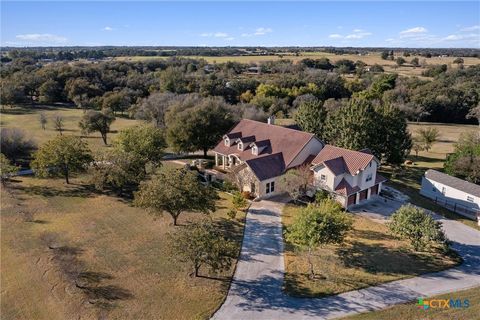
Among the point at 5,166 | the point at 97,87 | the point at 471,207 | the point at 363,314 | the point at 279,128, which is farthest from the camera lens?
the point at 97,87

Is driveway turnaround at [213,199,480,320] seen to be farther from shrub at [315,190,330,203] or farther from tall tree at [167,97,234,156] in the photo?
tall tree at [167,97,234,156]

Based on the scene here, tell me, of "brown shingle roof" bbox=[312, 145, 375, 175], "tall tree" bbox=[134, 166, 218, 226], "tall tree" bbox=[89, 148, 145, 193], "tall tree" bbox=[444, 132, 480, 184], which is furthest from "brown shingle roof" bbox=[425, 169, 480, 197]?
"tall tree" bbox=[89, 148, 145, 193]

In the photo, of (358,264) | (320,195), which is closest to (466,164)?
(320,195)

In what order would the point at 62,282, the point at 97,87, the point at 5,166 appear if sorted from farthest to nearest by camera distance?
1. the point at 97,87
2. the point at 5,166
3. the point at 62,282

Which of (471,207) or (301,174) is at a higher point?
(301,174)

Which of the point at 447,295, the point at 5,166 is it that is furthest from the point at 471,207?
the point at 5,166

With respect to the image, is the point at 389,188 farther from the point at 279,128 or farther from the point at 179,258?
the point at 179,258

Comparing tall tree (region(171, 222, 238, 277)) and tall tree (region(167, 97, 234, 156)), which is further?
tall tree (region(167, 97, 234, 156))
